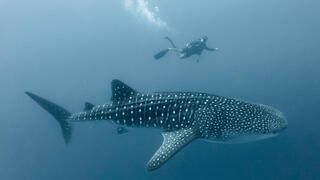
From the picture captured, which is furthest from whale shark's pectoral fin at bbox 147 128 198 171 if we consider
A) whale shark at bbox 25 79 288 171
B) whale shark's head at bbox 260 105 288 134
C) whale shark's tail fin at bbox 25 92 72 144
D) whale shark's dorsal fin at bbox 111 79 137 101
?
whale shark's tail fin at bbox 25 92 72 144

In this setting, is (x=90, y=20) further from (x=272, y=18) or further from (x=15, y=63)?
(x=272, y=18)

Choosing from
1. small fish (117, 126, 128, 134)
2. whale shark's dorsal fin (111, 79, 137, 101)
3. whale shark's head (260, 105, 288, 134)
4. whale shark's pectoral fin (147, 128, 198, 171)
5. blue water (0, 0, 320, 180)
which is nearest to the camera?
whale shark's head (260, 105, 288, 134)

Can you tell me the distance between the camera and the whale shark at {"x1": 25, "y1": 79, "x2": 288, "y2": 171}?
289 inches

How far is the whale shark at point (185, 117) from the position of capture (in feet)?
24.1

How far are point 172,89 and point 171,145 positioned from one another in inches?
1165

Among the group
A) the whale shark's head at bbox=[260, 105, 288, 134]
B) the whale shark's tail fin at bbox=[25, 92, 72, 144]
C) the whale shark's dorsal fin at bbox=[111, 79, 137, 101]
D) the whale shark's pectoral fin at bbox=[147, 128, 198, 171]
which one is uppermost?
the whale shark's dorsal fin at bbox=[111, 79, 137, 101]

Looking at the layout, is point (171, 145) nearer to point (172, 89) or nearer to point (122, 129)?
point (122, 129)

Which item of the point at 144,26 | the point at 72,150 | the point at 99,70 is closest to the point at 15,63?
the point at 144,26

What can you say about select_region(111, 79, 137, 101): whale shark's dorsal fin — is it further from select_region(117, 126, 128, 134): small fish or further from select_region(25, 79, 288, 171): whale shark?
select_region(117, 126, 128, 134): small fish

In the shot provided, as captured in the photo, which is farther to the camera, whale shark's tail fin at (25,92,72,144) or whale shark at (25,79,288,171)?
whale shark's tail fin at (25,92,72,144)

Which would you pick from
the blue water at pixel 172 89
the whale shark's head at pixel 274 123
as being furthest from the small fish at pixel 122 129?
the whale shark's head at pixel 274 123

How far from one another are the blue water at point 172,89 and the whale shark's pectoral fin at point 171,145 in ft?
7.76

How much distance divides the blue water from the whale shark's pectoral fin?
7.76 ft

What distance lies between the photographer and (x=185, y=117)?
27.3 ft
